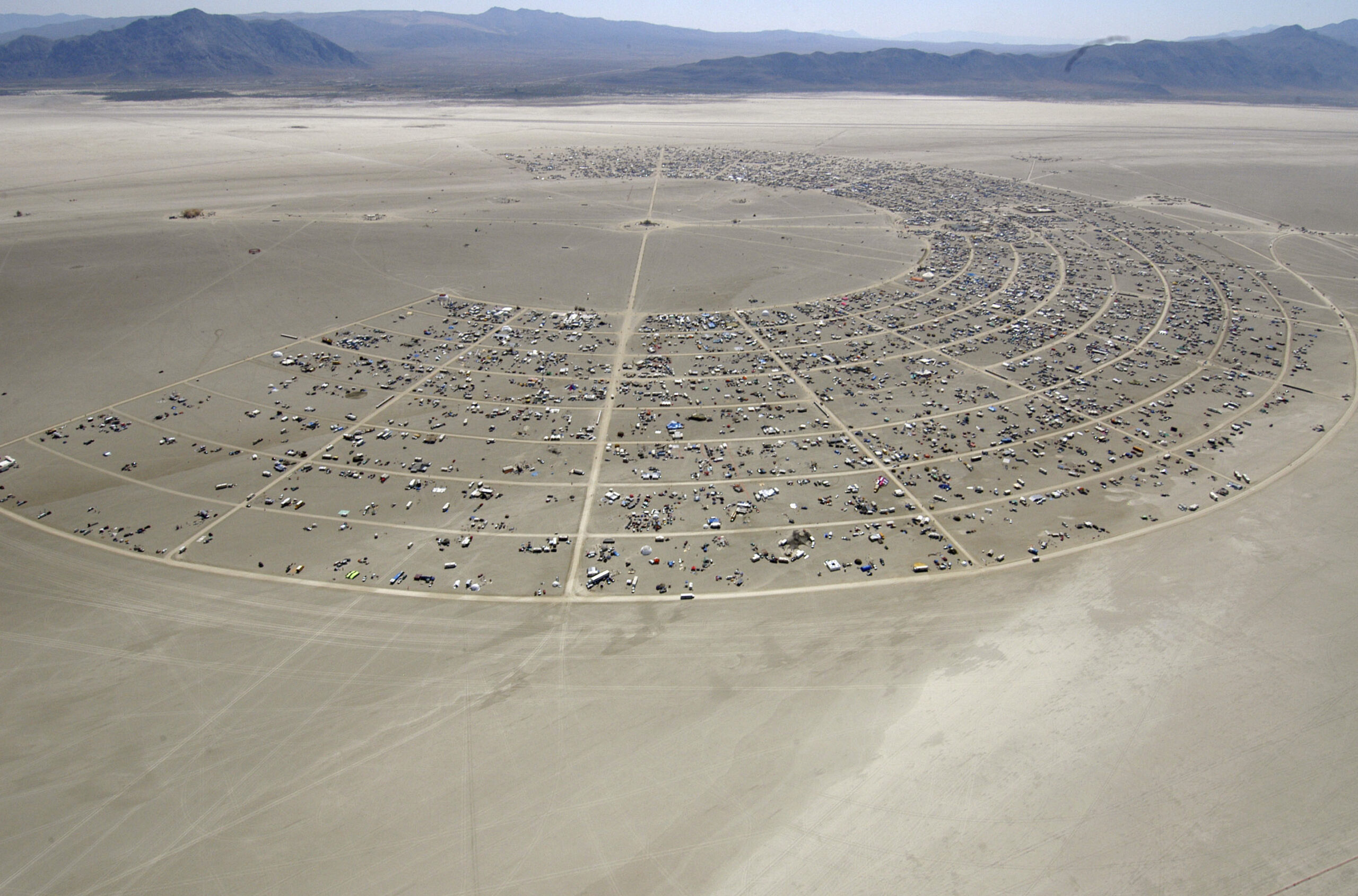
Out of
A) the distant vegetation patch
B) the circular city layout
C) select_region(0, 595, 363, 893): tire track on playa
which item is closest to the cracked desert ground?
select_region(0, 595, 363, 893): tire track on playa

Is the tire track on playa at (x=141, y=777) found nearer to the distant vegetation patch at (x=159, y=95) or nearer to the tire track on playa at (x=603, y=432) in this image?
the tire track on playa at (x=603, y=432)

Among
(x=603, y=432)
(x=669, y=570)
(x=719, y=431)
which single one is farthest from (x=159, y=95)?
(x=669, y=570)

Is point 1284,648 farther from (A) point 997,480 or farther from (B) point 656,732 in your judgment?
(B) point 656,732

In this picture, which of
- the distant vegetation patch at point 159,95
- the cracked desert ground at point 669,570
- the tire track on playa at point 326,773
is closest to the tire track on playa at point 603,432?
the cracked desert ground at point 669,570

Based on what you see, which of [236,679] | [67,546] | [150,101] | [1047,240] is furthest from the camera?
[150,101]

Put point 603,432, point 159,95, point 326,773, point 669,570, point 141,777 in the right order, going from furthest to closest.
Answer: point 159,95, point 603,432, point 669,570, point 326,773, point 141,777

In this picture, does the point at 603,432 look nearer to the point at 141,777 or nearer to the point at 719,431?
the point at 719,431

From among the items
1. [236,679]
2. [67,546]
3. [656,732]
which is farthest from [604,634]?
[67,546]
